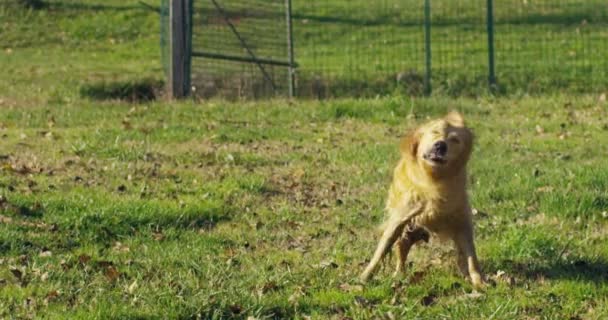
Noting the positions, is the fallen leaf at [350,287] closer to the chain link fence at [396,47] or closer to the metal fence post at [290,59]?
the chain link fence at [396,47]

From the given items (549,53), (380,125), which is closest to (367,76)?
(549,53)

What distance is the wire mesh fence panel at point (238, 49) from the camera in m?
16.1

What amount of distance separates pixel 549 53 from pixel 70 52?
8.79 metres

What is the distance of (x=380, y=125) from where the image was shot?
13.1 m

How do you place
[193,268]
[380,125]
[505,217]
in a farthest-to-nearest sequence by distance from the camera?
[380,125] < [505,217] < [193,268]

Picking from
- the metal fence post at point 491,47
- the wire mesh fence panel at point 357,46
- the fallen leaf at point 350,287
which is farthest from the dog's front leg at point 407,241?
the metal fence post at point 491,47

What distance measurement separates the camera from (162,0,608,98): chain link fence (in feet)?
54.0

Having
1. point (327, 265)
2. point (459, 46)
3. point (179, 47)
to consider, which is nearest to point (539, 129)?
point (179, 47)

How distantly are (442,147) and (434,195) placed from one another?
1.00 feet

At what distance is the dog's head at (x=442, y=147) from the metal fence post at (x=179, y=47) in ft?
31.4

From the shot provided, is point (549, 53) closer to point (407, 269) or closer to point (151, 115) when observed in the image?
point (151, 115)

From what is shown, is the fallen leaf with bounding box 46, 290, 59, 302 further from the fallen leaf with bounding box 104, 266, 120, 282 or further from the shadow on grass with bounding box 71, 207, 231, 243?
the shadow on grass with bounding box 71, 207, 231, 243

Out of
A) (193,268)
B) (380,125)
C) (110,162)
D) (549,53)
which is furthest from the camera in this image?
(549,53)

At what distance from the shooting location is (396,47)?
65.1ft
